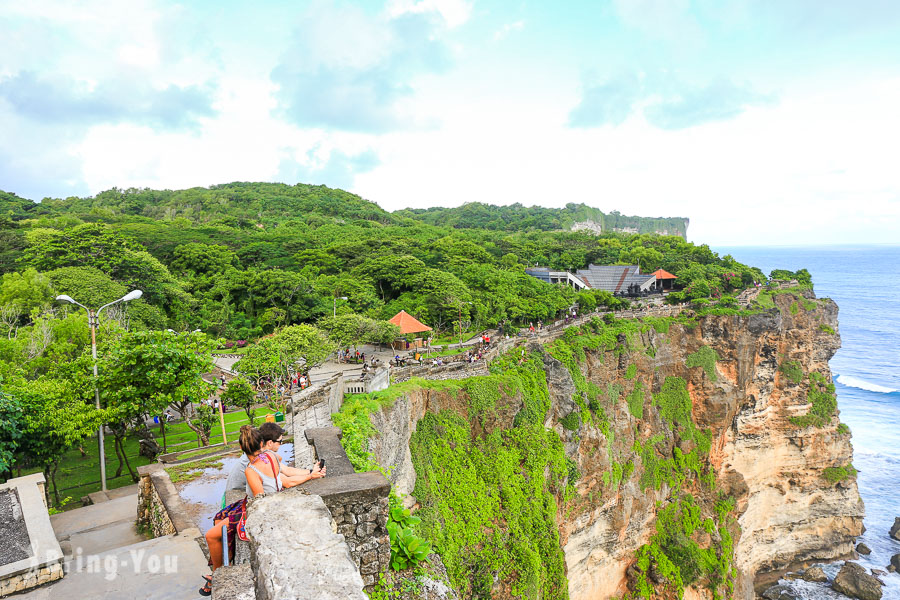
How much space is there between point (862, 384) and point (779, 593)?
4447 cm

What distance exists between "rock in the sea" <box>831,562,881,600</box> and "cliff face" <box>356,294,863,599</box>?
3.73 metres

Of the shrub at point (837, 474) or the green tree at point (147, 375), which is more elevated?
the green tree at point (147, 375)

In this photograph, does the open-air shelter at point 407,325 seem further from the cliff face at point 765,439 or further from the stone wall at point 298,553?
the stone wall at point 298,553

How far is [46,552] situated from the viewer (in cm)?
851

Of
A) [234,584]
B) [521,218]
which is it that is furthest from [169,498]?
[521,218]

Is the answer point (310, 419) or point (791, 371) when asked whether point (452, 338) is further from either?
point (791, 371)

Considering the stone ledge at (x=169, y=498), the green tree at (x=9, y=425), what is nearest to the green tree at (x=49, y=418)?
the green tree at (x=9, y=425)

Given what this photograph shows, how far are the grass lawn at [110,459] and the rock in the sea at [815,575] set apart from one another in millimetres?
39293

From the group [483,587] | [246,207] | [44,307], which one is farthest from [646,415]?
[246,207]

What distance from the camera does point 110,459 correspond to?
67.4 feet

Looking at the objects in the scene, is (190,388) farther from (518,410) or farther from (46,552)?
(518,410)

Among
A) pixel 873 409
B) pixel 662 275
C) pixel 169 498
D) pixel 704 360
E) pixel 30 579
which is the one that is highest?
pixel 662 275

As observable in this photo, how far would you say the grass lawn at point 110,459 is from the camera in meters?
17.5


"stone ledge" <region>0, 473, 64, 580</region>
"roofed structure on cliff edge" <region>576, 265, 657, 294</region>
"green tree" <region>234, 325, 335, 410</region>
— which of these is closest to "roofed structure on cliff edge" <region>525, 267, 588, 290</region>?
"roofed structure on cliff edge" <region>576, 265, 657, 294</region>
